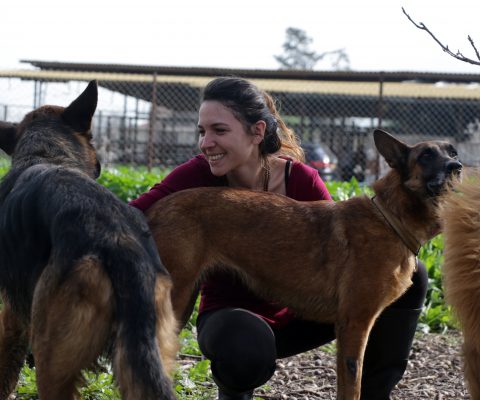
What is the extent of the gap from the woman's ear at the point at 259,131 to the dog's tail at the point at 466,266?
3.47 feet

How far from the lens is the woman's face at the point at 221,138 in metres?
3.69

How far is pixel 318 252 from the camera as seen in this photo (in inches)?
149

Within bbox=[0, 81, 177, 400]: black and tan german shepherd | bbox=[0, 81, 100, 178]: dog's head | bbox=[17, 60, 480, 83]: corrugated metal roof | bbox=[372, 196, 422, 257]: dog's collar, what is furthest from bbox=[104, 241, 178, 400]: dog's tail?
bbox=[17, 60, 480, 83]: corrugated metal roof

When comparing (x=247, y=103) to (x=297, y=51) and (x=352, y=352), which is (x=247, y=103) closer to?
(x=352, y=352)

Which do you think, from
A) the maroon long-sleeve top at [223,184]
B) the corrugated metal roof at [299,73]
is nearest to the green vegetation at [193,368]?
the maroon long-sleeve top at [223,184]

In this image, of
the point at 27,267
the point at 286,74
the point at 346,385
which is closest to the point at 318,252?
the point at 346,385

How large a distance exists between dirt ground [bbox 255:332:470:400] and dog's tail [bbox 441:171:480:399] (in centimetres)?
123

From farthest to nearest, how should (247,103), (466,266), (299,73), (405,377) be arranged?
(299,73) → (405,377) → (247,103) → (466,266)

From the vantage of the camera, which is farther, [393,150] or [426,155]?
[393,150]

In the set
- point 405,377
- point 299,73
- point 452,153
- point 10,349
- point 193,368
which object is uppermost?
point 299,73

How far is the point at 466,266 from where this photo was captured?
3.21 metres

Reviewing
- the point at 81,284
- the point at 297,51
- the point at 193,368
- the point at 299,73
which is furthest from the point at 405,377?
the point at 297,51

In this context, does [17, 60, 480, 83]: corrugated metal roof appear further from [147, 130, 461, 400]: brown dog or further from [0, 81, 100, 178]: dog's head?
[0, 81, 100, 178]: dog's head

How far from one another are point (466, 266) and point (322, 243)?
2.68ft
